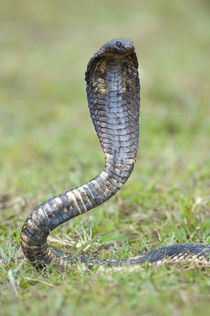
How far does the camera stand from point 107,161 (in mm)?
2846

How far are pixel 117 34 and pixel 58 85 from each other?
12.6 feet

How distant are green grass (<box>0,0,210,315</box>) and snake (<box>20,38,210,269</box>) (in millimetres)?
197

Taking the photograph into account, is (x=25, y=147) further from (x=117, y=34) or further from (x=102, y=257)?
(x=117, y=34)

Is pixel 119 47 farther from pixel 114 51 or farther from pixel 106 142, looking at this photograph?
pixel 106 142

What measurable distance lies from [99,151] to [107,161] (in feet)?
13.1

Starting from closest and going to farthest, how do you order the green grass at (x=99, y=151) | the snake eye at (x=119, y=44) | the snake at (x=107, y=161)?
the green grass at (x=99, y=151)
the snake eye at (x=119, y=44)
the snake at (x=107, y=161)

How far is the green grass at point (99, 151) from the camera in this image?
2.46 meters

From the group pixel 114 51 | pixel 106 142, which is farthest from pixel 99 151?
pixel 114 51

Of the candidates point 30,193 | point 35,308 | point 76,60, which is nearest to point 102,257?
point 35,308

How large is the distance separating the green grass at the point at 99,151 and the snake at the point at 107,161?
20 cm

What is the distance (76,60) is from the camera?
1255 cm

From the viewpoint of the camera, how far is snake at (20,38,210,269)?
275cm

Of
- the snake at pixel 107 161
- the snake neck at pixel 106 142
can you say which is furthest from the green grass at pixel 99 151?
the snake neck at pixel 106 142

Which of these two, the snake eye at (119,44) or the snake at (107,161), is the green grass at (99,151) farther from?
the snake eye at (119,44)
